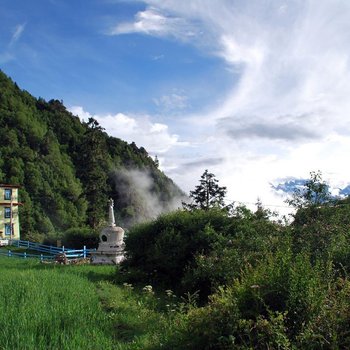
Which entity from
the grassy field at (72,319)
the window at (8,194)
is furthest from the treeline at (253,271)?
the window at (8,194)

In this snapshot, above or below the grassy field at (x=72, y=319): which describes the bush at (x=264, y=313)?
above

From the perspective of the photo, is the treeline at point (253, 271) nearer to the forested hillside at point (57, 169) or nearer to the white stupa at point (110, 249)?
the white stupa at point (110, 249)

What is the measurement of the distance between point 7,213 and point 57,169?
82.2ft

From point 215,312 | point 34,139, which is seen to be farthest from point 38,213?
point 215,312

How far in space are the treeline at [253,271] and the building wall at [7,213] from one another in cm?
4230

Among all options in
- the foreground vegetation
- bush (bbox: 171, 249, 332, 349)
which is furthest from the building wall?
bush (bbox: 171, 249, 332, 349)

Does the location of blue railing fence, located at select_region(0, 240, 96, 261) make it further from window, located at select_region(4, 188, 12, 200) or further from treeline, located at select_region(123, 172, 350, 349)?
treeline, located at select_region(123, 172, 350, 349)

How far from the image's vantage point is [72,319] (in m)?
8.26

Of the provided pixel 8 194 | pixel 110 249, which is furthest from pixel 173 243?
pixel 8 194

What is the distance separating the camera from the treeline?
6.07 m

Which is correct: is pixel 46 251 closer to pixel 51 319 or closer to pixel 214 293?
pixel 214 293

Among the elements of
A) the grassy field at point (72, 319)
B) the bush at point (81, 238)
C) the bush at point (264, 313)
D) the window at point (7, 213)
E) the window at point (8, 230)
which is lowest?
the grassy field at point (72, 319)

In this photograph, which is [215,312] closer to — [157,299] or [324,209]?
[157,299]

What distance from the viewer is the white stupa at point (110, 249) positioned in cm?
2794
